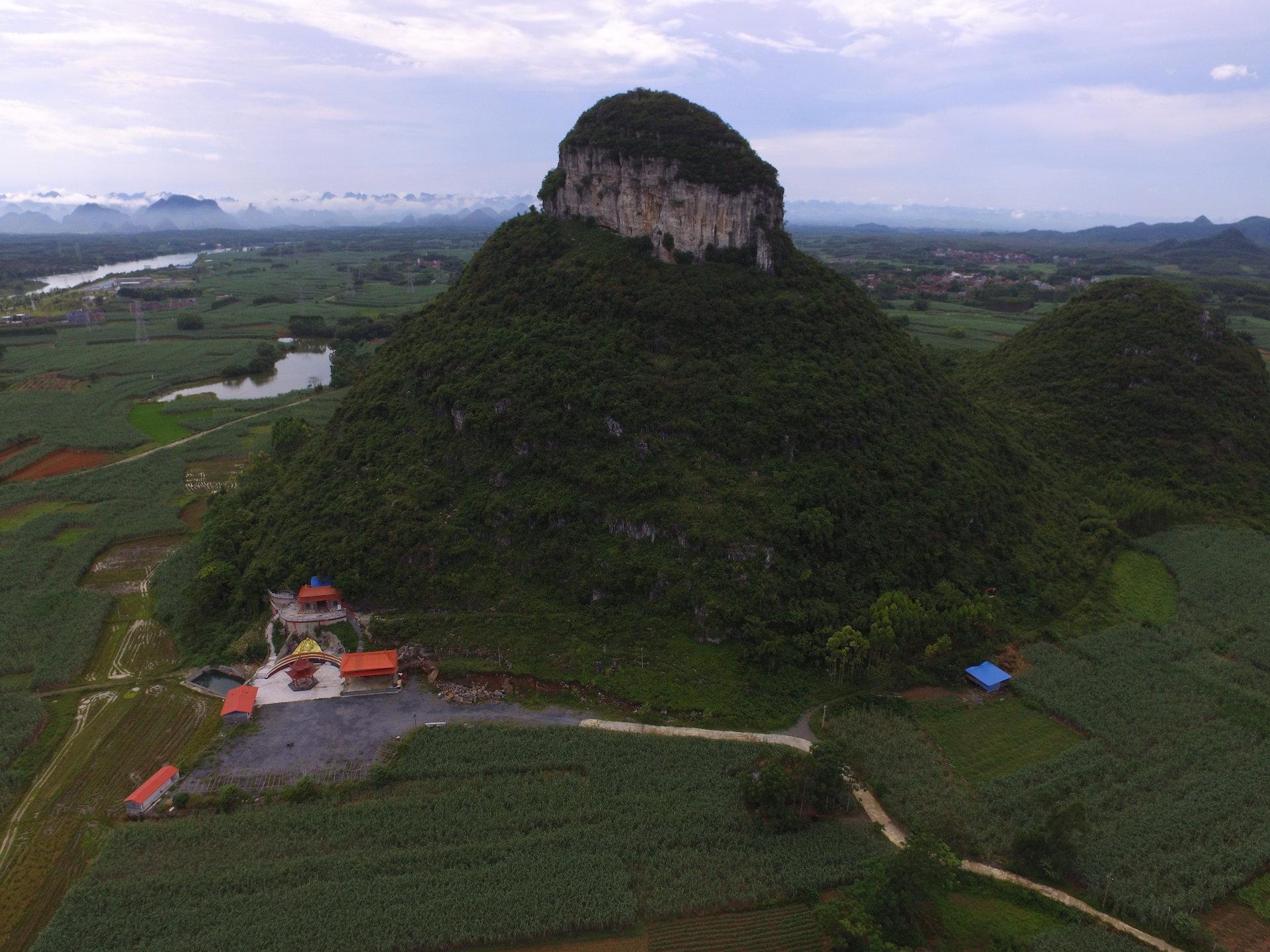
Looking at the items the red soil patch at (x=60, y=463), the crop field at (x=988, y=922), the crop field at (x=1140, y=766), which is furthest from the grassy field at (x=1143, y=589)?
the red soil patch at (x=60, y=463)

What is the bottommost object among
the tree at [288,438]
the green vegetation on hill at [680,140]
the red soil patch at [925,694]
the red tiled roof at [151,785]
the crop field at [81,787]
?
the crop field at [81,787]

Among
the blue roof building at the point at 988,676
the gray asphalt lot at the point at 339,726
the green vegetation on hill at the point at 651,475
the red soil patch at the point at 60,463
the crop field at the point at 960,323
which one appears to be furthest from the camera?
the crop field at the point at 960,323

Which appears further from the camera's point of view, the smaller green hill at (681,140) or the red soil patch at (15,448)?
the red soil patch at (15,448)

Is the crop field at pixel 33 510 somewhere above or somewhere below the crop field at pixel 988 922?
above

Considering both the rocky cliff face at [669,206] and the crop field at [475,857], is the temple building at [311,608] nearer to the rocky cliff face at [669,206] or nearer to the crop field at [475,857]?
the crop field at [475,857]

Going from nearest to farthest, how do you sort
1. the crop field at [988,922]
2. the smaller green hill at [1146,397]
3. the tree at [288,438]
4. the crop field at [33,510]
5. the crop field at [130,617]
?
the crop field at [988,922] → the crop field at [130,617] → the crop field at [33,510] → the smaller green hill at [1146,397] → the tree at [288,438]

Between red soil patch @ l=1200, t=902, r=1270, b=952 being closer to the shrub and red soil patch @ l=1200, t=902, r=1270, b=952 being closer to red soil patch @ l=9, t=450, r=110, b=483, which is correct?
the shrub

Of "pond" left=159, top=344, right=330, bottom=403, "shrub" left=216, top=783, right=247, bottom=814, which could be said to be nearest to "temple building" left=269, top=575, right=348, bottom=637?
"shrub" left=216, top=783, right=247, bottom=814
